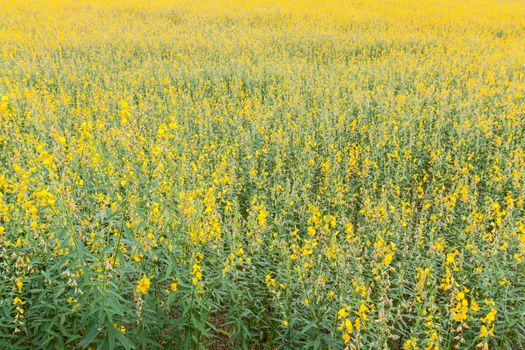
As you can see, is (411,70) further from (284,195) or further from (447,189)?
(284,195)

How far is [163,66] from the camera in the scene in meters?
10.8

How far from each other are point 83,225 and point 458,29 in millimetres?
17369

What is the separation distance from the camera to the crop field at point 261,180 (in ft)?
9.57

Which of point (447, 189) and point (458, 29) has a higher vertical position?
point (458, 29)

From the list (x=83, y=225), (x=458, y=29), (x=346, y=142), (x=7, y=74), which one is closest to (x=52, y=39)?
(x=7, y=74)

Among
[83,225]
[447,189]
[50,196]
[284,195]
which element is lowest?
[447,189]

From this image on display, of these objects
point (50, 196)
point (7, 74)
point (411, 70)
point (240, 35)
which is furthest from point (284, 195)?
point (240, 35)

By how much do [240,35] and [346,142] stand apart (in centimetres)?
954

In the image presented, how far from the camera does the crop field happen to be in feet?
9.57

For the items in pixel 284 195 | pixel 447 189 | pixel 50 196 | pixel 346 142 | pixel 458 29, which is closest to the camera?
pixel 50 196

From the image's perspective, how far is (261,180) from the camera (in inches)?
207

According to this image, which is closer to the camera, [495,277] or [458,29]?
[495,277]

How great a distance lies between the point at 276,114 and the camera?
7688 mm

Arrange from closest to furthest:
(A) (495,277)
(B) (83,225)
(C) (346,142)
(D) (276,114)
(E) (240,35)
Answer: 1. (B) (83,225)
2. (A) (495,277)
3. (C) (346,142)
4. (D) (276,114)
5. (E) (240,35)
